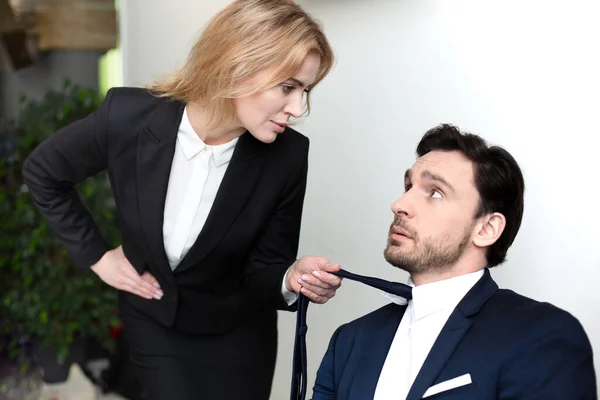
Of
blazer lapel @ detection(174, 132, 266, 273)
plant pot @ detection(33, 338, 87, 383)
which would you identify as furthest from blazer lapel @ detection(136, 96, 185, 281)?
plant pot @ detection(33, 338, 87, 383)

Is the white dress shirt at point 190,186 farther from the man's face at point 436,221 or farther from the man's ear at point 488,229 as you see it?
the man's ear at point 488,229

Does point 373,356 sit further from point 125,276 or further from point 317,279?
point 125,276

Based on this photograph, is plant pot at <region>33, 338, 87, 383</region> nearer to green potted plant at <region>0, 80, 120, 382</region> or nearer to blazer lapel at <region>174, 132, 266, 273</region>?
green potted plant at <region>0, 80, 120, 382</region>

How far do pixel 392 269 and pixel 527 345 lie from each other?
3.77 feet

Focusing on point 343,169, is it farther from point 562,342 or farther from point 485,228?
point 562,342

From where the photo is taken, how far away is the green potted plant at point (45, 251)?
12.6 feet

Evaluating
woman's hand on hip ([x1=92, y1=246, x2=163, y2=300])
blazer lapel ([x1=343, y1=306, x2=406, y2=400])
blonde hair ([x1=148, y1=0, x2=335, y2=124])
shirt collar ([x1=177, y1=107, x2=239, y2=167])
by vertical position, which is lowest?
blazer lapel ([x1=343, y1=306, x2=406, y2=400])

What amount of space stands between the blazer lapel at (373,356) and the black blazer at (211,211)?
39cm

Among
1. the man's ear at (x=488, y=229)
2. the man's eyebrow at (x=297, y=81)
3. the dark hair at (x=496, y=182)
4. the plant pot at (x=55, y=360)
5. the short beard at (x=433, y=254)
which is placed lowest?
the plant pot at (x=55, y=360)

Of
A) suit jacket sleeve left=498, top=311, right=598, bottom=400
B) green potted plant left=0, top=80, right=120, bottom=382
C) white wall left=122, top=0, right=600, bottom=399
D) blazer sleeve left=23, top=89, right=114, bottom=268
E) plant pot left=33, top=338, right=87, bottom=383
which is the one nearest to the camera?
suit jacket sleeve left=498, top=311, right=598, bottom=400

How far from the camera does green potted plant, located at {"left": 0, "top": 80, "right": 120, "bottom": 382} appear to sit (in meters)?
3.84

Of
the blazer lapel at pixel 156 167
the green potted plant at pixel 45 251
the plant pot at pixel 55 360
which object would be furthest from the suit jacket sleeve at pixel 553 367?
the plant pot at pixel 55 360

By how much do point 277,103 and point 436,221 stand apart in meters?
0.47

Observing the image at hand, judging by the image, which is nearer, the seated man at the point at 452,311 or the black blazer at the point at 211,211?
the seated man at the point at 452,311
